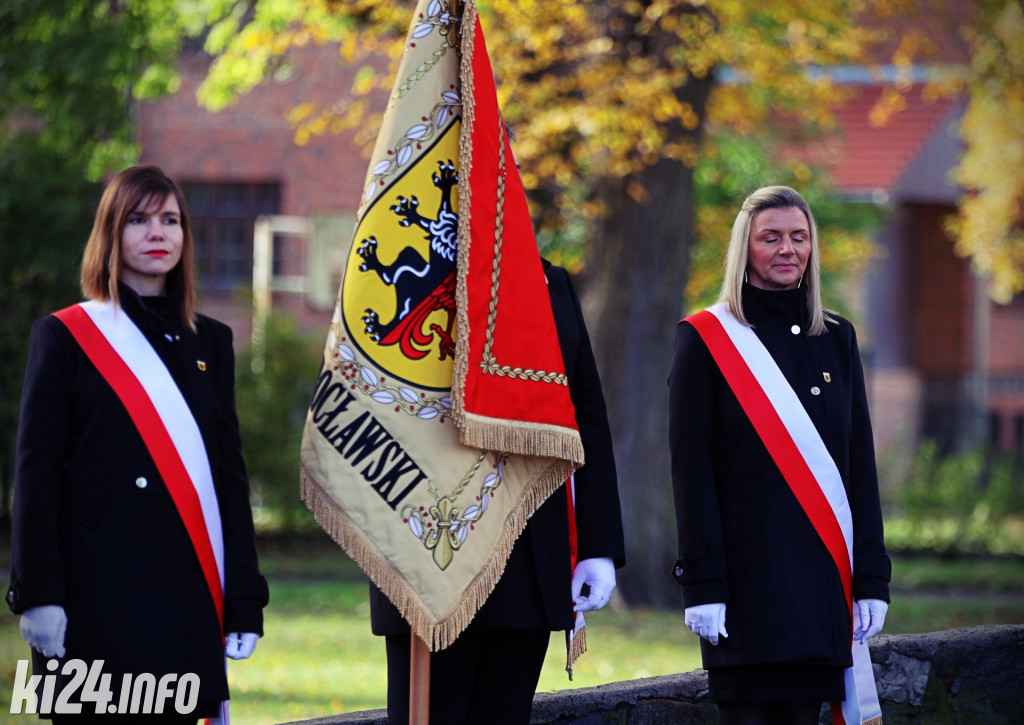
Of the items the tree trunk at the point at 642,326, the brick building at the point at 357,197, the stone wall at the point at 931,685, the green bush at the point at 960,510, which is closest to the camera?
the stone wall at the point at 931,685

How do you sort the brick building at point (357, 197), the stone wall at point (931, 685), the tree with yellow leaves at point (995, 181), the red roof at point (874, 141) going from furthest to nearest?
1. the red roof at point (874, 141)
2. the brick building at point (357, 197)
3. the tree with yellow leaves at point (995, 181)
4. the stone wall at point (931, 685)

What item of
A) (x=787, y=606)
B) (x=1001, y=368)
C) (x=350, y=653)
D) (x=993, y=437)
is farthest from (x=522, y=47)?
(x=1001, y=368)

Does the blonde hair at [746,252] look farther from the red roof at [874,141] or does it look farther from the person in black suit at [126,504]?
the red roof at [874,141]

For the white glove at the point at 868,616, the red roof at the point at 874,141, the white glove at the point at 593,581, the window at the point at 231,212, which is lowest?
the white glove at the point at 868,616

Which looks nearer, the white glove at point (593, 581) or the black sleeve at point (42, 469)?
the black sleeve at point (42, 469)

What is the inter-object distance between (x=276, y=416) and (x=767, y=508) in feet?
35.0

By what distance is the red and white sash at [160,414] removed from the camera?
339 centimetres

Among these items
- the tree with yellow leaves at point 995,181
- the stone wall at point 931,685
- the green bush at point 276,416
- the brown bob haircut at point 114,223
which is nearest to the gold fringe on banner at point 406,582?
the brown bob haircut at point 114,223

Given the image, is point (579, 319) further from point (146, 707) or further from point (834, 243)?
point (834, 243)

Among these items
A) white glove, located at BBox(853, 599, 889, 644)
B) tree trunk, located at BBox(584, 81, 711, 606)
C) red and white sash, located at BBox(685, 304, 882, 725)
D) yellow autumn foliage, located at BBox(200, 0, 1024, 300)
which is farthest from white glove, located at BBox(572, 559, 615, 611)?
tree trunk, located at BBox(584, 81, 711, 606)

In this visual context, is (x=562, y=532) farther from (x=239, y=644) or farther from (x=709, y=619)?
(x=239, y=644)

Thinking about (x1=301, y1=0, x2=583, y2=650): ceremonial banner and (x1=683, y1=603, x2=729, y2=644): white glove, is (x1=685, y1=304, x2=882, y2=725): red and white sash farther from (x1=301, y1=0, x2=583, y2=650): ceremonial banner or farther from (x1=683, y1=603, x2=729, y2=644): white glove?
(x1=301, y1=0, x2=583, y2=650): ceremonial banner

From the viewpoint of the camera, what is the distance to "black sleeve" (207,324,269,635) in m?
3.51

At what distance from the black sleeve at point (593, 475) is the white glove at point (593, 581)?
0.07 ft
